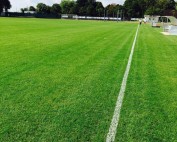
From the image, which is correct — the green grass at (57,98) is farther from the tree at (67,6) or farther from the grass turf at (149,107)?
the tree at (67,6)

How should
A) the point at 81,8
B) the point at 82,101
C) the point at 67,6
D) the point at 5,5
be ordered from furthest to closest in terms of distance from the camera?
the point at 67,6
the point at 81,8
the point at 5,5
the point at 82,101

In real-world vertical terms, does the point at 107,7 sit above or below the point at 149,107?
above

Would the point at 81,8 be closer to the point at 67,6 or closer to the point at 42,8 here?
the point at 67,6

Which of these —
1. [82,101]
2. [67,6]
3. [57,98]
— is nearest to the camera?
[82,101]

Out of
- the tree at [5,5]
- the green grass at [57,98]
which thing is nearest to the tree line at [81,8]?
the tree at [5,5]

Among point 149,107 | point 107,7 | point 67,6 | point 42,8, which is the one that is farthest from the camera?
point 107,7

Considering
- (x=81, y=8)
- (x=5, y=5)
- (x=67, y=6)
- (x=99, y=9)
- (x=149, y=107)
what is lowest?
(x=149, y=107)

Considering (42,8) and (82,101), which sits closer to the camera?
(82,101)

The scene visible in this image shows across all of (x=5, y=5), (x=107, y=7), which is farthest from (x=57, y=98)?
(x=107, y=7)

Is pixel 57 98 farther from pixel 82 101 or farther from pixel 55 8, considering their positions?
pixel 55 8

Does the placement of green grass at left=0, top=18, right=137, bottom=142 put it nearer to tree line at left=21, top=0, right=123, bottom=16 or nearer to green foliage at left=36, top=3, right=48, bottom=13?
tree line at left=21, top=0, right=123, bottom=16

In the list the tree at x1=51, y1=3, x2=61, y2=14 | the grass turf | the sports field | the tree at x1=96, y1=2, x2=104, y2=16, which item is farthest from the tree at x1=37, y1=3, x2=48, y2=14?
the grass turf

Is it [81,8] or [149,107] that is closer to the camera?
[149,107]

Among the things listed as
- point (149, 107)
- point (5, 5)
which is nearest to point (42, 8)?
point (5, 5)
